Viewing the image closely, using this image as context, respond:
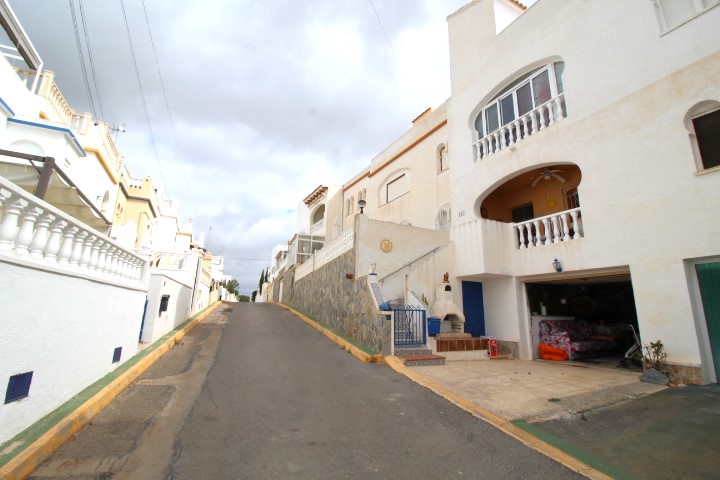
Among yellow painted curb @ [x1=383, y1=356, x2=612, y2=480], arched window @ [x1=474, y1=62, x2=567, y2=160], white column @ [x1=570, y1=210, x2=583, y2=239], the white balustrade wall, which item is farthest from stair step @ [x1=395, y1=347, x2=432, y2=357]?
arched window @ [x1=474, y1=62, x2=567, y2=160]

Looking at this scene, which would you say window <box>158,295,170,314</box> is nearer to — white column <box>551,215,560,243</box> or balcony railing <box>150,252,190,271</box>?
balcony railing <box>150,252,190,271</box>

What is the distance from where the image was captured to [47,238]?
3.54 metres

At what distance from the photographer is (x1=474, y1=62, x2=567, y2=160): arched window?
953 cm

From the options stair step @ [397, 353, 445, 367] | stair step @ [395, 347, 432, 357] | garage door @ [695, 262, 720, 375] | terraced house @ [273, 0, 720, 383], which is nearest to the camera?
garage door @ [695, 262, 720, 375]

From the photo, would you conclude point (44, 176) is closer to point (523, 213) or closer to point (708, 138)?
point (708, 138)

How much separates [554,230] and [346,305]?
259 inches

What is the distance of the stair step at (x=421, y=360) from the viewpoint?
776 cm

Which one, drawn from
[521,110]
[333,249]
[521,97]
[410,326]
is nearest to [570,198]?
[521,110]

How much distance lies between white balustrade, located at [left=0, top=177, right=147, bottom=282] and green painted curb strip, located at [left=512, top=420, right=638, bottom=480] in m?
5.81

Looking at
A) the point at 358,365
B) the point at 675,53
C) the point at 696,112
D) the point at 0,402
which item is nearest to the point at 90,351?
the point at 0,402

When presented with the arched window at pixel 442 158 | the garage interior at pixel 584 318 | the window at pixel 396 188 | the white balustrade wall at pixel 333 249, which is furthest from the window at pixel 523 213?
the white balustrade wall at pixel 333 249

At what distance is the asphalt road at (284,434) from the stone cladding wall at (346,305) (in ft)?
6.67

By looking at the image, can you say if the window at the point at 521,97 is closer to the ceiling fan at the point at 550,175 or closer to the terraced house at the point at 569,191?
the terraced house at the point at 569,191

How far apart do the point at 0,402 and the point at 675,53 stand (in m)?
11.8
